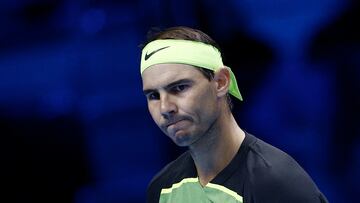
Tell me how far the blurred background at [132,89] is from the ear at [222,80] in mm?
905

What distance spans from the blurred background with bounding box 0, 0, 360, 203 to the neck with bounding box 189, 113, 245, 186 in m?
0.92

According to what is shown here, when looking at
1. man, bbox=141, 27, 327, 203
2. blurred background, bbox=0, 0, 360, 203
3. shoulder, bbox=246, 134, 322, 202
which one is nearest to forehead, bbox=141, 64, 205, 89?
man, bbox=141, 27, 327, 203

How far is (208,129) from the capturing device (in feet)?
3.60

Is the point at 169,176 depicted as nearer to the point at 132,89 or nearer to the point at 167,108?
the point at 167,108

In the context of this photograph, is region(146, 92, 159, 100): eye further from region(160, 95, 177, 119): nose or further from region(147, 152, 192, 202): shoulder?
region(147, 152, 192, 202): shoulder

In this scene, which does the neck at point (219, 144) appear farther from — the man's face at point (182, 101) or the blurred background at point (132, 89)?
the blurred background at point (132, 89)

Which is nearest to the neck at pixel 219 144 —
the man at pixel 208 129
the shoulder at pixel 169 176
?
the man at pixel 208 129

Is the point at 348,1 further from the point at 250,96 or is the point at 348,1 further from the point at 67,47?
the point at 67,47

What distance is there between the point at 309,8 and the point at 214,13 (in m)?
0.32

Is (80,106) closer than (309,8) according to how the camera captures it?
No

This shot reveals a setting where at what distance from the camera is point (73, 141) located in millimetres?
2176

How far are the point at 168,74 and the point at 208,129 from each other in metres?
0.12

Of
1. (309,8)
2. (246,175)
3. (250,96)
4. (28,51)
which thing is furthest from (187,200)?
(28,51)

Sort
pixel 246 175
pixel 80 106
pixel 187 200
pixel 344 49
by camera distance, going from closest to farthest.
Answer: pixel 246 175, pixel 187 200, pixel 344 49, pixel 80 106
